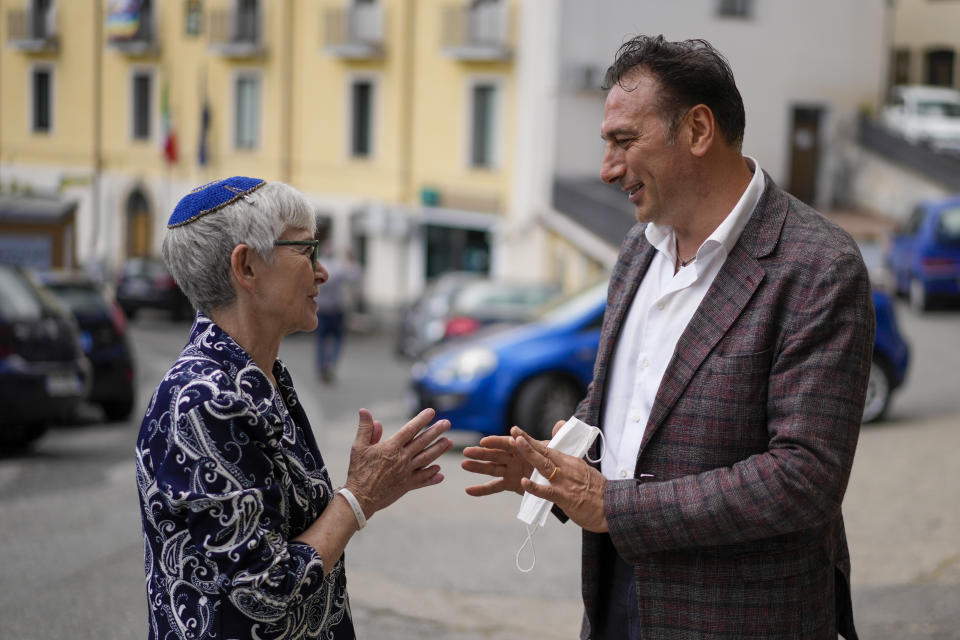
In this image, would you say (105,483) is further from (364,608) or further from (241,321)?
(241,321)

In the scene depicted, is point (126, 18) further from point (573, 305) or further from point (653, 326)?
point (653, 326)

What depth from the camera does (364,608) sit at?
5.80 m

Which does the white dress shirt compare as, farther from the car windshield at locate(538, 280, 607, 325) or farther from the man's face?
the car windshield at locate(538, 280, 607, 325)

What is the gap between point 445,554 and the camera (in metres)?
6.98

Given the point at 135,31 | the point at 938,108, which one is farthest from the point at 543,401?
the point at 135,31

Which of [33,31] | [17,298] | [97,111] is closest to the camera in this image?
[17,298]

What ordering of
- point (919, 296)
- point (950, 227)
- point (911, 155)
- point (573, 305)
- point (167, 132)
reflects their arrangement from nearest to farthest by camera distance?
point (573, 305) < point (950, 227) < point (919, 296) < point (911, 155) < point (167, 132)

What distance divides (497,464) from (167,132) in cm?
3520

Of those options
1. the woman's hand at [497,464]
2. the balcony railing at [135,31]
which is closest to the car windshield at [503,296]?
the woman's hand at [497,464]

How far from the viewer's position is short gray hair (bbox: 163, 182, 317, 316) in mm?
2617

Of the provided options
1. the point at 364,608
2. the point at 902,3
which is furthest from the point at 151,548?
the point at 902,3

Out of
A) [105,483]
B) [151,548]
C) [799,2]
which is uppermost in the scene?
[799,2]

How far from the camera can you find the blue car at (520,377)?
33.9 ft

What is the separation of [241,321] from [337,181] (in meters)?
31.9
